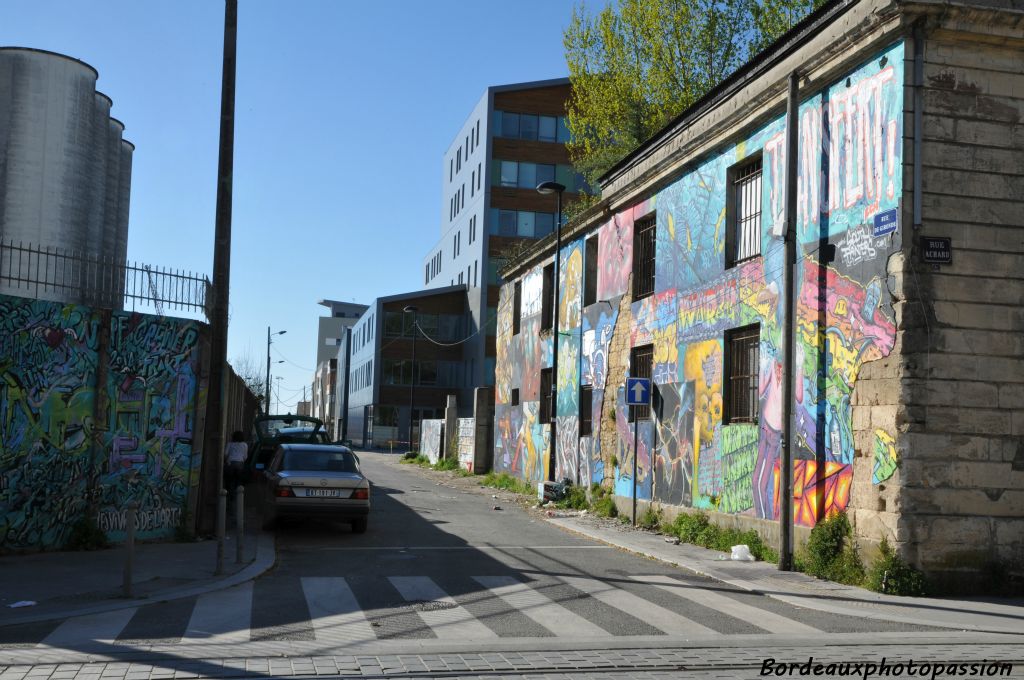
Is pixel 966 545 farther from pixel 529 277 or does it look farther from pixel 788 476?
pixel 529 277

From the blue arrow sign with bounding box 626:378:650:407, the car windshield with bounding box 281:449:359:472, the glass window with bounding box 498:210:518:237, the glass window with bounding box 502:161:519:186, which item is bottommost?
the car windshield with bounding box 281:449:359:472

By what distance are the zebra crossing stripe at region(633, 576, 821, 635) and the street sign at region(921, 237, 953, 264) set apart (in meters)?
4.51

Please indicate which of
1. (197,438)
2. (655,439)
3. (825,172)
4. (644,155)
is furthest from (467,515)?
(825,172)

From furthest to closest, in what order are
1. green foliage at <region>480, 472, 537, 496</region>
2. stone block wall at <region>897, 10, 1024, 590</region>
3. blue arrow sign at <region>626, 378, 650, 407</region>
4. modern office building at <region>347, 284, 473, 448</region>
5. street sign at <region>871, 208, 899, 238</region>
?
modern office building at <region>347, 284, 473, 448</region>, green foliage at <region>480, 472, 537, 496</region>, blue arrow sign at <region>626, 378, 650, 407</region>, street sign at <region>871, 208, 899, 238</region>, stone block wall at <region>897, 10, 1024, 590</region>

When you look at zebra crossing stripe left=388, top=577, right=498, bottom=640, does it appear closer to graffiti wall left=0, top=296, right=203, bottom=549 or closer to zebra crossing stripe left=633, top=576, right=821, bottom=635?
zebra crossing stripe left=633, top=576, right=821, bottom=635

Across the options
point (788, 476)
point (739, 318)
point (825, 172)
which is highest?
point (825, 172)

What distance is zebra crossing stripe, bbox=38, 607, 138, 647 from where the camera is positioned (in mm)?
7344

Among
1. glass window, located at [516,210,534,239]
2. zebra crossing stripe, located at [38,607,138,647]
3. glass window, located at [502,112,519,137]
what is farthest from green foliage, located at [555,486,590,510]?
glass window, located at [502,112,519,137]

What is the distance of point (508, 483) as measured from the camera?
27344 millimetres

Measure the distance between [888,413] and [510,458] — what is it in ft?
62.4

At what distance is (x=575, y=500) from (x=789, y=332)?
976 cm

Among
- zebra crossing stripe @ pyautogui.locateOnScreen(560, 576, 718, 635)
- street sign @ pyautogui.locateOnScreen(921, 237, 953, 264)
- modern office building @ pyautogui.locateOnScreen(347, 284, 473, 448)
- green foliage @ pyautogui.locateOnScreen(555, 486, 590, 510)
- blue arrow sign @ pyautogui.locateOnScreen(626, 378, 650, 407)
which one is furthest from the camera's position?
modern office building @ pyautogui.locateOnScreen(347, 284, 473, 448)

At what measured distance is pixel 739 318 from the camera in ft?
48.0

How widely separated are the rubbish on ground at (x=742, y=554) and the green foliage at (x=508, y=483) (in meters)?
11.8
